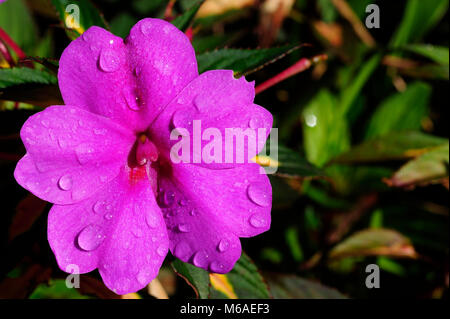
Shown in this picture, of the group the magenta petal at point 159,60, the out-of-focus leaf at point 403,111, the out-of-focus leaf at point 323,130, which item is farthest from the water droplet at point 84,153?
the out-of-focus leaf at point 403,111

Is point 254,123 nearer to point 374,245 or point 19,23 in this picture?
point 374,245

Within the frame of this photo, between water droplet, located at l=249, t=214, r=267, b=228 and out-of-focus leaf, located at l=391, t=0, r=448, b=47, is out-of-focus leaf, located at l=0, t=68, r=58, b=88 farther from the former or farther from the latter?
out-of-focus leaf, located at l=391, t=0, r=448, b=47

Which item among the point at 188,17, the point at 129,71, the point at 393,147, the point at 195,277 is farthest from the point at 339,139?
the point at 129,71

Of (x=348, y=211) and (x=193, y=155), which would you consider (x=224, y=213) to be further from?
(x=348, y=211)

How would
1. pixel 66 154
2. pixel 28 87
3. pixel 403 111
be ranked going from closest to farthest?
pixel 66 154 → pixel 28 87 → pixel 403 111
